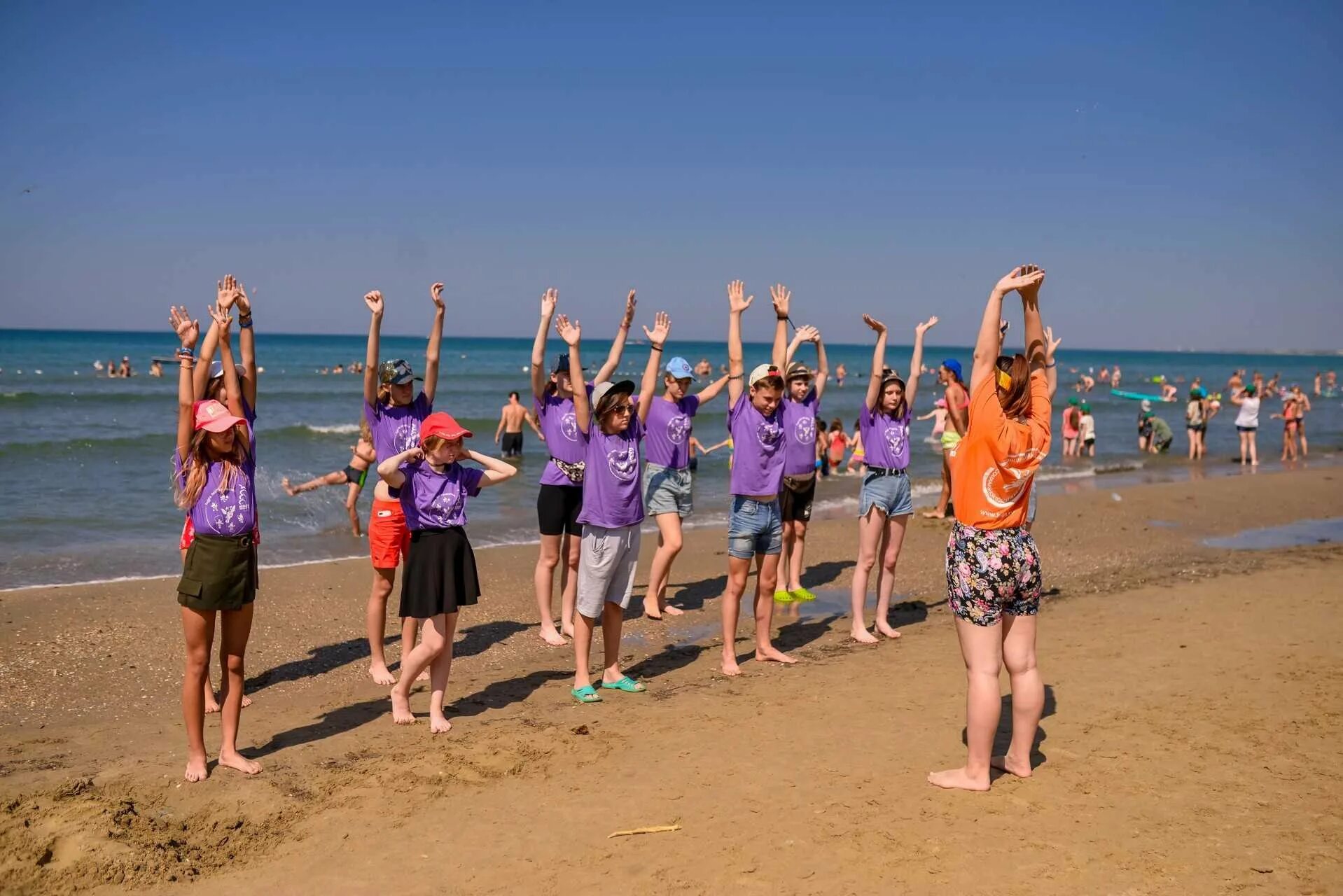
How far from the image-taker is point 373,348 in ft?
21.5

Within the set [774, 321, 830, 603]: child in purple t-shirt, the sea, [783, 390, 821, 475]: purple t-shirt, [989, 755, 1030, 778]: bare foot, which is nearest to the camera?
[989, 755, 1030, 778]: bare foot

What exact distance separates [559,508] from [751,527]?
5.31 feet

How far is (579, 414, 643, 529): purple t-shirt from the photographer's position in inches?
254

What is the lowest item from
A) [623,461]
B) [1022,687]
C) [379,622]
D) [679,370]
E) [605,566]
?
[379,622]

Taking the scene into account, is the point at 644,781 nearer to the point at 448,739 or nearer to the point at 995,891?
the point at 448,739

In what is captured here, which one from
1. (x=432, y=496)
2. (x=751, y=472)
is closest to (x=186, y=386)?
(x=432, y=496)

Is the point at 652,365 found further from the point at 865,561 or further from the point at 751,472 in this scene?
the point at 865,561

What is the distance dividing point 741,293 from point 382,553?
3.04 metres

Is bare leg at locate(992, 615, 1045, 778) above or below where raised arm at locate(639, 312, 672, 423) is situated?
below

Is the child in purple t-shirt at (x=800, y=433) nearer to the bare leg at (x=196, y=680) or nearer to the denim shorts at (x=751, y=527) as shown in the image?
the denim shorts at (x=751, y=527)

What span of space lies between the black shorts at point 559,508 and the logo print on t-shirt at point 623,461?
1.41m

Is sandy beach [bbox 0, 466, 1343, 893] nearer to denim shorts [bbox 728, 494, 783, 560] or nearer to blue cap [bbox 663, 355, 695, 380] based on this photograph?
denim shorts [bbox 728, 494, 783, 560]

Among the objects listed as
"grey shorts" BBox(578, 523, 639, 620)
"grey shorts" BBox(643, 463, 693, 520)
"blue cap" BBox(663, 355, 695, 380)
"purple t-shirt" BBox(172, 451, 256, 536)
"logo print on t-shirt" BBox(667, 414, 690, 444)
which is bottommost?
"grey shorts" BBox(578, 523, 639, 620)

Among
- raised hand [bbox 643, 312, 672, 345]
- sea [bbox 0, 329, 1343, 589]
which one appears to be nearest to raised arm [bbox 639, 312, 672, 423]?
raised hand [bbox 643, 312, 672, 345]
